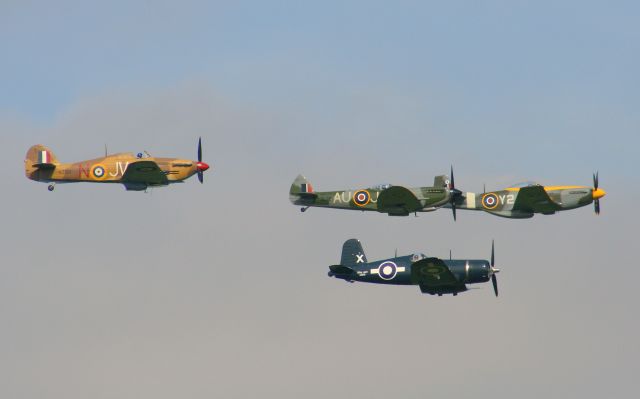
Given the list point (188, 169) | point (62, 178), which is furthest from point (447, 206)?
point (62, 178)

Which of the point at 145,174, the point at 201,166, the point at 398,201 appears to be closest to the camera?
the point at 398,201

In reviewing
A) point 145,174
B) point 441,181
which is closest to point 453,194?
point 441,181

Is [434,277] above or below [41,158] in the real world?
below

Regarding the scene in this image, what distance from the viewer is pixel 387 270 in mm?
102562

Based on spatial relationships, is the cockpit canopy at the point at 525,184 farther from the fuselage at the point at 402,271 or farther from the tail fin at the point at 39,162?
the tail fin at the point at 39,162

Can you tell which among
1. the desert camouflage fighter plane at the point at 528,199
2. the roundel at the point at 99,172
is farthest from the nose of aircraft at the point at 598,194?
the roundel at the point at 99,172

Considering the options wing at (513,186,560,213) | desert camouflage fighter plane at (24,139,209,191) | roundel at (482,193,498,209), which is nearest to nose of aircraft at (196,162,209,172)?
desert camouflage fighter plane at (24,139,209,191)

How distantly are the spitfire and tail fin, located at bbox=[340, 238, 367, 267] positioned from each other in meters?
4.19

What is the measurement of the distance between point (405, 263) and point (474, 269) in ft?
14.2

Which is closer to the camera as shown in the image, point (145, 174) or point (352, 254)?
point (145, 174)

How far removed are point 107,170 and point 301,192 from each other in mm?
11874

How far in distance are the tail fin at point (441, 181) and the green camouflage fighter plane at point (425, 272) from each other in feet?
15.1

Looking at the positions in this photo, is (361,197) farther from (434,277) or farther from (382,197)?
(434,277)

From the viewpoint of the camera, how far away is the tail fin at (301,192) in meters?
105
